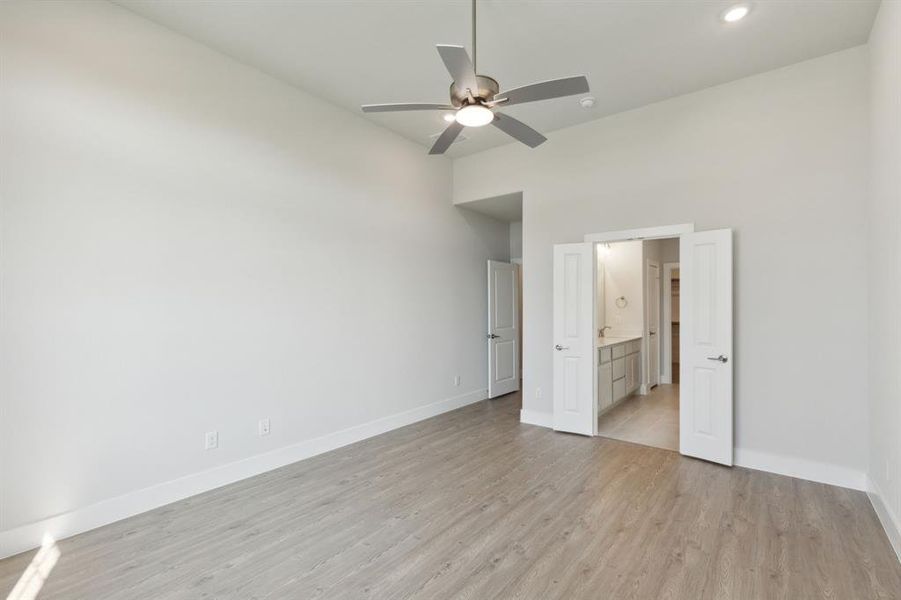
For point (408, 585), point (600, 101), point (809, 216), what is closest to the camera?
point (408, 585)

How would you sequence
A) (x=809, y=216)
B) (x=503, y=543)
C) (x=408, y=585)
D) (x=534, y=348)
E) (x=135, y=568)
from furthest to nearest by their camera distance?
(x=534, y=348)
(x=809, y=216)
(x=503, y=543)
(x=135, y=568)
(x=408, y=585)

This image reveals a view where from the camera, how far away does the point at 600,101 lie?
423 cm

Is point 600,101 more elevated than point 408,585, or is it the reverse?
point 600,101

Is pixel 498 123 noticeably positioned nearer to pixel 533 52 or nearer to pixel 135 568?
pixel 533 52

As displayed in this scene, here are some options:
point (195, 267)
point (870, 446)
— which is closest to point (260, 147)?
point (195, 267)

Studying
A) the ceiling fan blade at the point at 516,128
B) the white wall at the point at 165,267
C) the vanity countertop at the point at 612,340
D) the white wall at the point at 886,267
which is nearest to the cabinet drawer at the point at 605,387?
the vanity countertop at the point at 612,340

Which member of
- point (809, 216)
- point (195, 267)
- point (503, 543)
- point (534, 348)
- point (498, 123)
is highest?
point (498, 123)

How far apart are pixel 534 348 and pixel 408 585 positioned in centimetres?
335

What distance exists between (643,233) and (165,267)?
4277mm

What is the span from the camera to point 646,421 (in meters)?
5.14

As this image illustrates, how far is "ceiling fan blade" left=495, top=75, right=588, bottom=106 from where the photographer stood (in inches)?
86.0

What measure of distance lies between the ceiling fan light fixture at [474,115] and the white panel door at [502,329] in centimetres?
385

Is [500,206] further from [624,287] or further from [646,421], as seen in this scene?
[646,421]

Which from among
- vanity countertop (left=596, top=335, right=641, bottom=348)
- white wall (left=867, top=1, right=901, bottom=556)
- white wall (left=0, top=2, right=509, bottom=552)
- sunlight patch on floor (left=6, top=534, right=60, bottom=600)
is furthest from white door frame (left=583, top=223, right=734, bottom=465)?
sunlight patch on floor (left=6, top=534, right=60, bottom=600)
